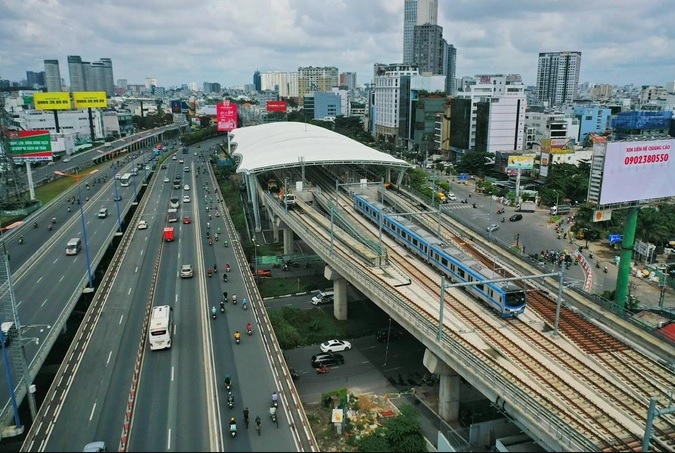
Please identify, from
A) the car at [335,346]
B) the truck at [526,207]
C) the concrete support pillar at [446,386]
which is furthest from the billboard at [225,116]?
the concrete support pillar at [446,386]

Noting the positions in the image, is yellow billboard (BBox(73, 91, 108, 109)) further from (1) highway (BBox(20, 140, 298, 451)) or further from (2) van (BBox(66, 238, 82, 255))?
(1) highway (BBox(20, 140, 298, 451))

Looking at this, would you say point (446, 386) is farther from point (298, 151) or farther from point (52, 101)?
point (52, 101)

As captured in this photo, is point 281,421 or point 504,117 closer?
point 281,421

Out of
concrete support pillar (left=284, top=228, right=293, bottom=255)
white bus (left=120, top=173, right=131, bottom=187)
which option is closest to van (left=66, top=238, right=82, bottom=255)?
concrete support pillar (left=284, top=228, right=293, bottom=255)

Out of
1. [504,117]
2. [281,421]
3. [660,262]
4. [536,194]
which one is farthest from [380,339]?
Result: [504,117]

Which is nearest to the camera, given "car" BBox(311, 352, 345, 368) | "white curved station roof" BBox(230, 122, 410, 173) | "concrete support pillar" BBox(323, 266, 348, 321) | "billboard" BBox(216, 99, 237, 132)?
"car" BBox(311, 352, 345, 368)

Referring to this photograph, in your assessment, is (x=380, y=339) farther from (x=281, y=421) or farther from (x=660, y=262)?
(x=660, y=262)

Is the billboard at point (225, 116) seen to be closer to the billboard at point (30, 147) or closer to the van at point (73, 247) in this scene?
the billboard at point (30, 147)
